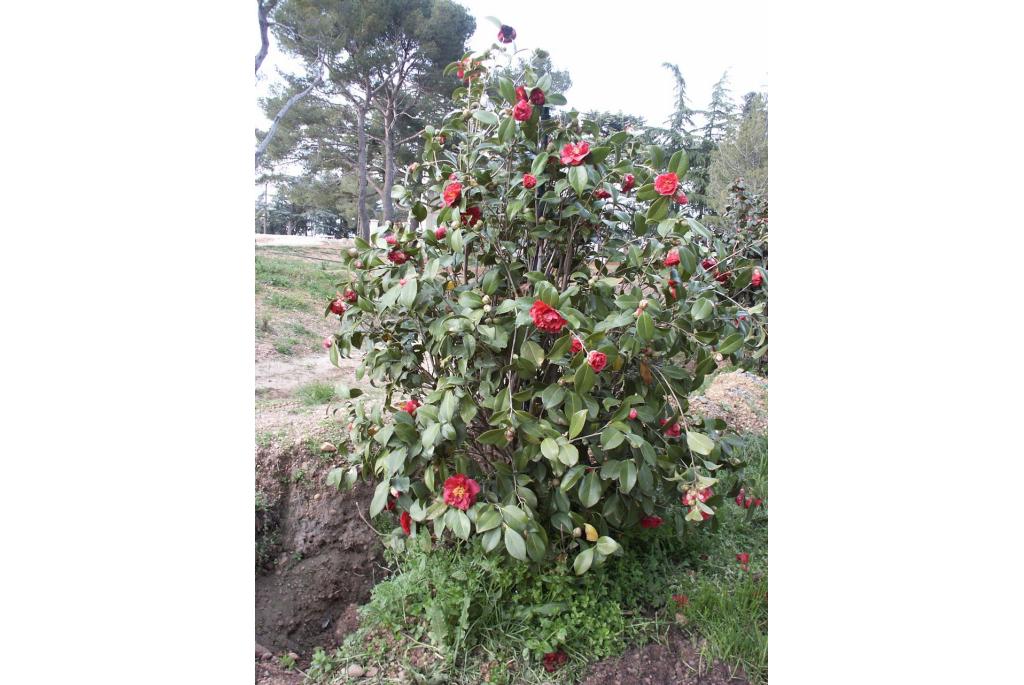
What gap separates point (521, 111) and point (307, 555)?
1.11 meters

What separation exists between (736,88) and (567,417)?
34.3 inches

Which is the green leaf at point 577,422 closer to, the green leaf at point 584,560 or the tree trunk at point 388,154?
the green leaf at point 584,560

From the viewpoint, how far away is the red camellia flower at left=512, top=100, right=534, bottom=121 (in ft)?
3.04

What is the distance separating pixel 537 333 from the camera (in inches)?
38.5

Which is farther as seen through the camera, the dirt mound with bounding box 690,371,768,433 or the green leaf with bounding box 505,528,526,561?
the dirt mound with bounding box 690,371,768,433

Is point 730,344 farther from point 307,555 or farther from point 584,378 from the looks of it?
point 307,555

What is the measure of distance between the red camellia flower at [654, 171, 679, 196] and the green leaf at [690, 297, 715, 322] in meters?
0.18

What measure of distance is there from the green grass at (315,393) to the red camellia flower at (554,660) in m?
0.89

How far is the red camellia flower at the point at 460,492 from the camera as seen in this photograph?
2.97 ft

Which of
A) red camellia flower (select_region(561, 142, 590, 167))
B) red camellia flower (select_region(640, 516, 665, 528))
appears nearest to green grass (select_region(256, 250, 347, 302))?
red camellia flower (select_region(561, 142, 590, 167))

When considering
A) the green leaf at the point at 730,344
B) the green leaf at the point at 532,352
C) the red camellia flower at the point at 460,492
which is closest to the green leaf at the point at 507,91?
the green leaf at the point at 532,352

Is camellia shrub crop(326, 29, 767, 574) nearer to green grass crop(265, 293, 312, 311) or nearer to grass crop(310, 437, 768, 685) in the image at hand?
grass crop(310, 437, 768, 685)
